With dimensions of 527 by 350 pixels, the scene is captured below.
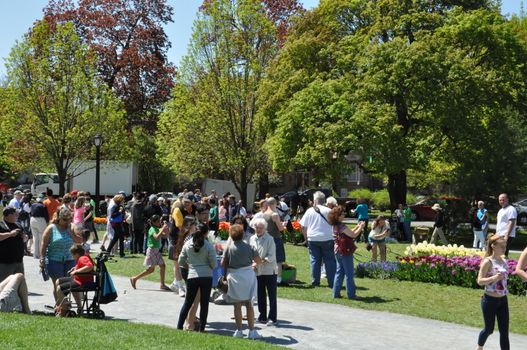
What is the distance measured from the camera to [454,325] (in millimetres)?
10992

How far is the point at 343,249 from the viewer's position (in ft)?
41.2

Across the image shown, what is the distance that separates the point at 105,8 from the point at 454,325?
42.5 metres

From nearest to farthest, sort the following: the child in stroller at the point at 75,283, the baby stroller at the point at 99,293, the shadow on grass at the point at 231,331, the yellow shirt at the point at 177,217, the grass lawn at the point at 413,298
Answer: the shadow on grass at the point at 231,331 → the child in stroller at the point at 75,283 → the baby stroller at the point at 99,293 → the grass lawn at the point at 413,298 → the yellow shirt at the point at 177,217

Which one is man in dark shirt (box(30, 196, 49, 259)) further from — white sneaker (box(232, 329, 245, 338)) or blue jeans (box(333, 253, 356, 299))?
white sneaker (box(232, 329, 245, 338))

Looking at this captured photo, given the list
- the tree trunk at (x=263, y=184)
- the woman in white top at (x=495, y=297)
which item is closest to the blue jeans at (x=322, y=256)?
the woman in white top at (x=495, y=297)

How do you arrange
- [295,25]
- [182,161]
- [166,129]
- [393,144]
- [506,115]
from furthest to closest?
1. [166,129]
2. [182,161]
3. [295,25]
4. [506,115]
5. [393,144]

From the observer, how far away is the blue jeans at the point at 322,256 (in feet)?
45.5

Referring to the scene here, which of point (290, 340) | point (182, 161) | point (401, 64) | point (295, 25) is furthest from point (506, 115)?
point (290, 340)

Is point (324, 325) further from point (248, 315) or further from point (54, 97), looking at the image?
point (54, 97)

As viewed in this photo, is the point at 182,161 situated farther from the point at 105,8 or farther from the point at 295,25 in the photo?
the point at 105,8

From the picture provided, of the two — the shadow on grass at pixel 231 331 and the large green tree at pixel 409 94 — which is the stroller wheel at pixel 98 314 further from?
the large green tree at pixel 409 94

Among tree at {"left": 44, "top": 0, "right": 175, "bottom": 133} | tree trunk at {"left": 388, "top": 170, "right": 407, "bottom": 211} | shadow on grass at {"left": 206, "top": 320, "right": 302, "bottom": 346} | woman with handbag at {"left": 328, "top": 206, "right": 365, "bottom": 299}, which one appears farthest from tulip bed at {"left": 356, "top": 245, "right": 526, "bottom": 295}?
tree at {"left": 44, "top": 0, "right": 175, "bottom": 133}

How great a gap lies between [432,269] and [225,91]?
22.9 meters

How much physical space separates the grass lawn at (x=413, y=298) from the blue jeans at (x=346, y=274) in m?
0.20
